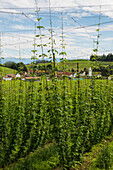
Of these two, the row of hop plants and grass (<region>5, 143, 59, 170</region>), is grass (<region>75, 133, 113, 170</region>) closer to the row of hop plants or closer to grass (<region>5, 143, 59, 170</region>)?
the row of hop plants

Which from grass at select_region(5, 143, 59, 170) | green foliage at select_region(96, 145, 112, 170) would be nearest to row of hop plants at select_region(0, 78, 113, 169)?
grass at select_region(5, 143, 59, 170)

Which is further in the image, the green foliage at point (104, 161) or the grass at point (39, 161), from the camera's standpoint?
the green foliage at point (104, 161)

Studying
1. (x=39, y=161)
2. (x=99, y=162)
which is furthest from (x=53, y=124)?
(x=99, y=162)

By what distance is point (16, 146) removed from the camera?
4.45 metres

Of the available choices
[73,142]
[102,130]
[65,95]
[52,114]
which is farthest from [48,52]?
[102,130]

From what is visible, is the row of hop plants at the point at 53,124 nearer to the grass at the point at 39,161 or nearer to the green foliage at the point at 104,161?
the grass at the point at 39,161

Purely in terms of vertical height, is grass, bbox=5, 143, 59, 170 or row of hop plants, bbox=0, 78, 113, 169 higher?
row of hop plants, bbox=0, 78, 113, 169

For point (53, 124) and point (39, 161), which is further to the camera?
point (39, 161)

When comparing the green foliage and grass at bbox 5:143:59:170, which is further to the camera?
the green foliage

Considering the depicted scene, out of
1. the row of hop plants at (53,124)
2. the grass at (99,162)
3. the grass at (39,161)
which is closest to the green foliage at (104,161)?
the grass at (99,162)

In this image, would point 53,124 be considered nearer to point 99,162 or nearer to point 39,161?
point 39,161

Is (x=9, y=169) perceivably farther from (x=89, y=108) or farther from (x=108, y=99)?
(x=108, y=99)

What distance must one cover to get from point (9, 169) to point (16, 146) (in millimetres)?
554

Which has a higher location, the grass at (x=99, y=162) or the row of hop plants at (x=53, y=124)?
the row of hop plants at (x=53, y=124)
